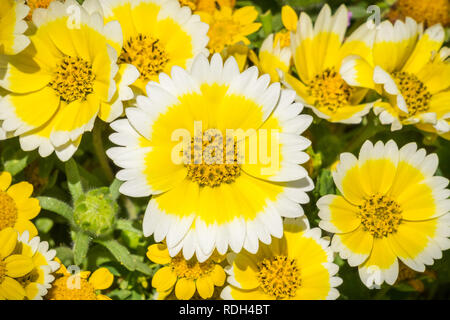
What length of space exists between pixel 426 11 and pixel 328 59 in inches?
36.5

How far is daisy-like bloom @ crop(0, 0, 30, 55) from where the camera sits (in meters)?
2.25

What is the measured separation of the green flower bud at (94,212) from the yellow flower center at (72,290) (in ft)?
0.81

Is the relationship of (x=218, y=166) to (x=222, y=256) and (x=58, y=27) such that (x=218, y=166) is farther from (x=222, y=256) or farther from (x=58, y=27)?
(x=58, y=27)

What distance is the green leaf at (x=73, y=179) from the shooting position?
2508 mm

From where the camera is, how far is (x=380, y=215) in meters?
2.50

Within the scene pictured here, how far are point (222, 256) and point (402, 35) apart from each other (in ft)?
4.60

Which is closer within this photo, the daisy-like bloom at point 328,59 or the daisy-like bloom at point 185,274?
the daisy-like bloom at point 185,274

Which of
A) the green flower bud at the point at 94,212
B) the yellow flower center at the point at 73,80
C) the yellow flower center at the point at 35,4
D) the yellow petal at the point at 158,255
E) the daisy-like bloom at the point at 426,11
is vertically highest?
the daisy-like bloom at the point at 426,11

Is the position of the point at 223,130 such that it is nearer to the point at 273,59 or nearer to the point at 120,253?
the point at 273,59

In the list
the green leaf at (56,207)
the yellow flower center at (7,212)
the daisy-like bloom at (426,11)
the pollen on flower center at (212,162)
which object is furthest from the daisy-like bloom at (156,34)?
the daisy-like bloom at (426,11)

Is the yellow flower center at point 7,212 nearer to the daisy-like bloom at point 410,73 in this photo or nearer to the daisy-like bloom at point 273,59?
the daisy-like bloom at point 273,59

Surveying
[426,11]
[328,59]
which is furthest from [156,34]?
[426,11]

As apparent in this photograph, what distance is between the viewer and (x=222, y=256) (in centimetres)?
247

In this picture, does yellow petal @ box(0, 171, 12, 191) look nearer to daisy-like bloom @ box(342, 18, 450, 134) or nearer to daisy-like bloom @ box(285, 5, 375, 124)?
daisy-like bloom @ box(285, 5, 375, 124)
